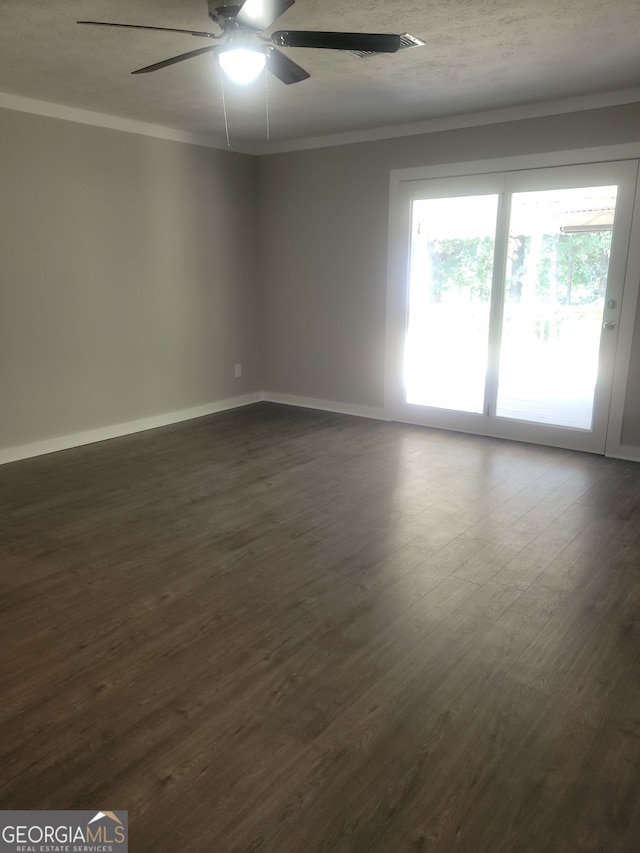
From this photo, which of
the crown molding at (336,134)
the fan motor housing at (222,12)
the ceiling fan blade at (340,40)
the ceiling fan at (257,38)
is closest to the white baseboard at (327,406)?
the crown molding at (336,134)

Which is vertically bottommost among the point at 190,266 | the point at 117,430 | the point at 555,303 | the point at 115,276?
the point at 117,430

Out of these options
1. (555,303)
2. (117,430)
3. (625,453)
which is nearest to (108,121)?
(117,430)

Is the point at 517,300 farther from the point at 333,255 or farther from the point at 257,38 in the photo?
the point at 257,38

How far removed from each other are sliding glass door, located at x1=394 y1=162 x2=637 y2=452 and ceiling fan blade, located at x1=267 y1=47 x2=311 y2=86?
2403mm

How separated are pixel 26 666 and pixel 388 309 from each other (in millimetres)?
4269

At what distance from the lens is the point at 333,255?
5.88m

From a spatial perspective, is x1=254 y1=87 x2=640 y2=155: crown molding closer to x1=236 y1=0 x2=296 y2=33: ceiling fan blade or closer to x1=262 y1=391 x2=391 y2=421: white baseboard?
x1=262 y1=391 x2=391 y2=421: white baseboard

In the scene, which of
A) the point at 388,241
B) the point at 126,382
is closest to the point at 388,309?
the point at 388,241

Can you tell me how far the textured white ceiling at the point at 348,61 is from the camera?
284 centimetres

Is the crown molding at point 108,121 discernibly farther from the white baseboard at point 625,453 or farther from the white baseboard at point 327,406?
the white baseboard at point 625,453

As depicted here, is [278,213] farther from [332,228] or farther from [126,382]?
[126,382]

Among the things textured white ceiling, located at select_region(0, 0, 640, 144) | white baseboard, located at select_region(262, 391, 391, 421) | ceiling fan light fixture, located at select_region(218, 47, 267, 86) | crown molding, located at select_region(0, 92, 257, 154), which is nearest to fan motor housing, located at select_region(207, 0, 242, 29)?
ceiling fan light fixture, located at select_region(218, 47, 267, 86)

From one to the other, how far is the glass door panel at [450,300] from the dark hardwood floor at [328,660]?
4.59 feet

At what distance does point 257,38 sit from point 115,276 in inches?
116
